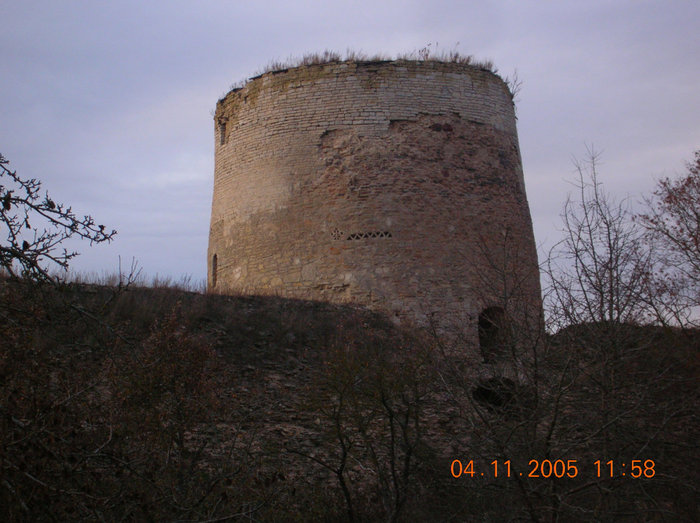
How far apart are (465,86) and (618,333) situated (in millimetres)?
6560

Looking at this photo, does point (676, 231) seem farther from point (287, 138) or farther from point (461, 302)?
point (287, 138)

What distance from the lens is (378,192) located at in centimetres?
1122

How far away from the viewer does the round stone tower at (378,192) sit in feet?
35.7

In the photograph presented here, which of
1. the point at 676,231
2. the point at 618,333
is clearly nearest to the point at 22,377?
the point at 618,333

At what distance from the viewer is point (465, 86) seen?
1205 cm

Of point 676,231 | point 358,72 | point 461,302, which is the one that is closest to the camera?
point 461,302

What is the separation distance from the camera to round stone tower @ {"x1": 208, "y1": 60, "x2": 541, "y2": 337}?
10891mm
